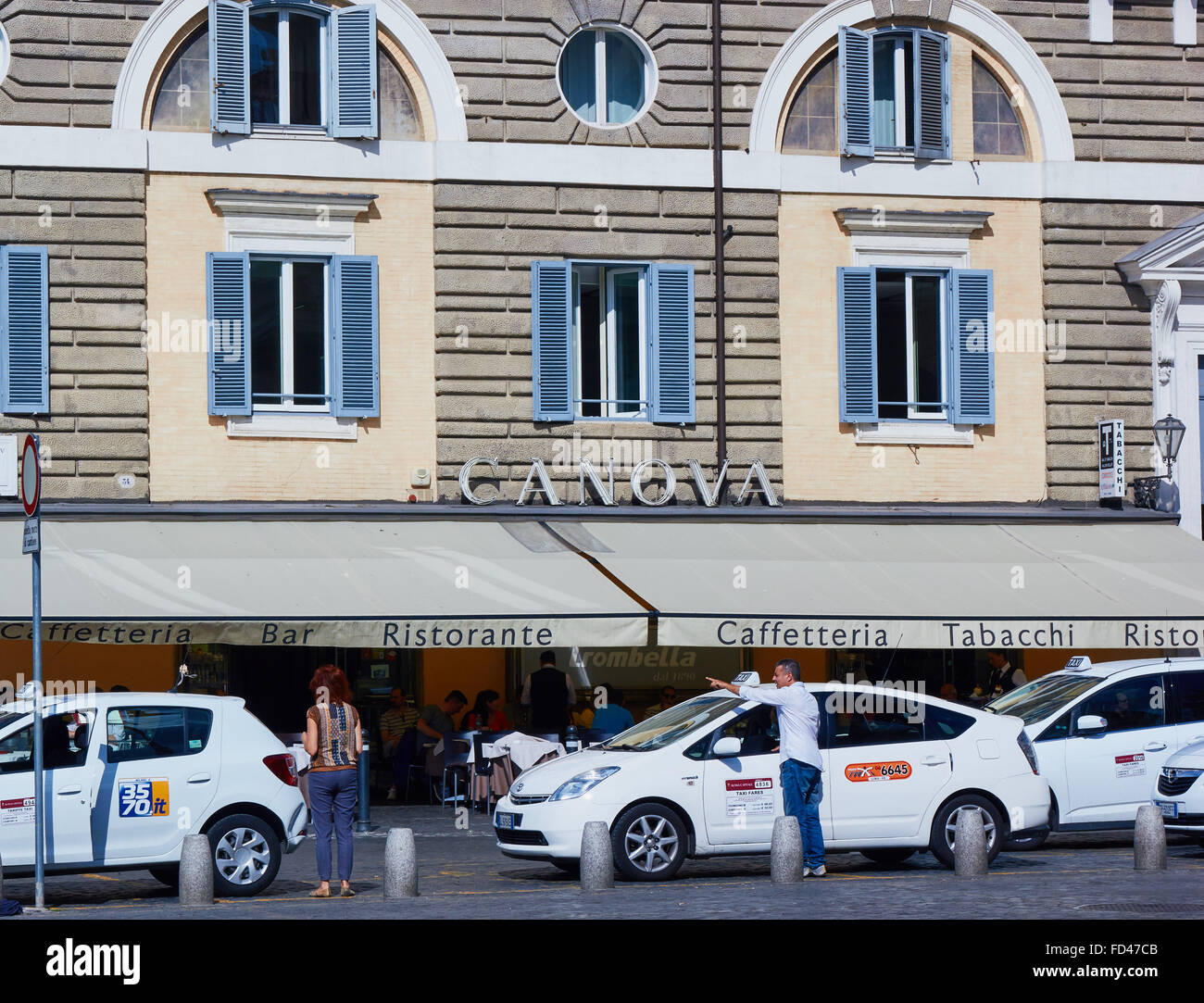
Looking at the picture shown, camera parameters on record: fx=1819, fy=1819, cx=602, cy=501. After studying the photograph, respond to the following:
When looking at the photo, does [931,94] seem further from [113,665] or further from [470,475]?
[113,665]

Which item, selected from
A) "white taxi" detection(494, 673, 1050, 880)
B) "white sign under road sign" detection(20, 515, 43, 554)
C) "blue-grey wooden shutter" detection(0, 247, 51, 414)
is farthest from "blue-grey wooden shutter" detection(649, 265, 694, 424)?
"white sign under road sign" detection(20, 515, 43, 554)

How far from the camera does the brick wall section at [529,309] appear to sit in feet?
66.9

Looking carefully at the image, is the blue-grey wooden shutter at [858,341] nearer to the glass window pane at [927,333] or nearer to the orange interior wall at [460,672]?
the glass window pane at [927,333]

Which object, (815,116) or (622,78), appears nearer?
(622,78)

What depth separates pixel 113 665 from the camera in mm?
20422

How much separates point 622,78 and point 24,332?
735cm

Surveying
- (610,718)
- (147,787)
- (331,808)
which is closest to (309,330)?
(610,718)

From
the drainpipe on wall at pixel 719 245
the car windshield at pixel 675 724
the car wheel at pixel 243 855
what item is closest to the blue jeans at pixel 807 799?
the car windshield at pixel 675 724

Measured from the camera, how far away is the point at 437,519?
20047 mm

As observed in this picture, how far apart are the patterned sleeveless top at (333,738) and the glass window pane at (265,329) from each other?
772 centimetres

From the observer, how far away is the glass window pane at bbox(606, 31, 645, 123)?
2112 centimetres

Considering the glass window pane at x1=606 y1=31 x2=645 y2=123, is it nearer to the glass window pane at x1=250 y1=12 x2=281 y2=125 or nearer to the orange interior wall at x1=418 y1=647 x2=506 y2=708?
the glass window pane at x1=250 y1=12 x2=281 y2=125
